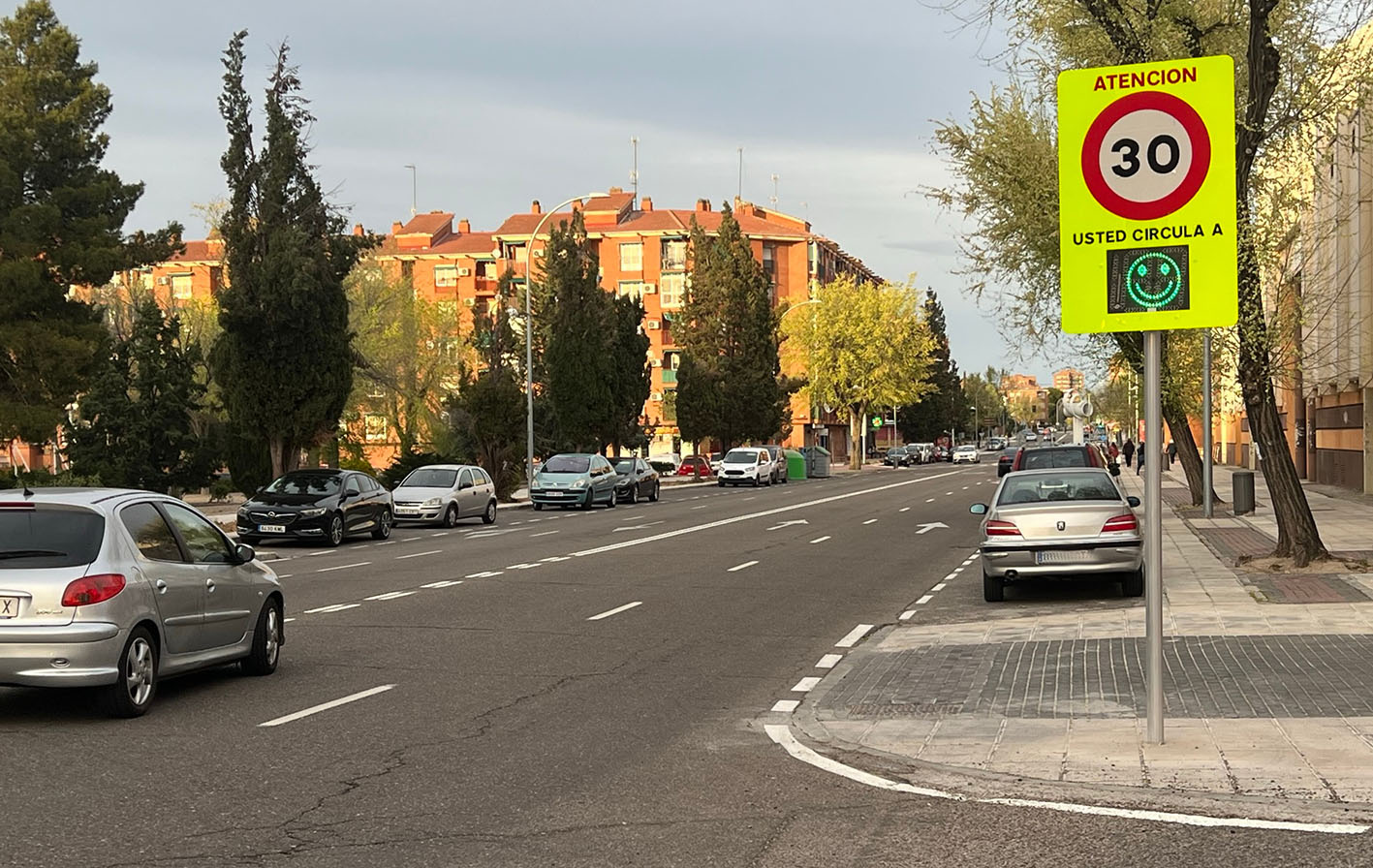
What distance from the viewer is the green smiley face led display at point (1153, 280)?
8.50 metres

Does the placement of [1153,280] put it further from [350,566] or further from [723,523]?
[723,523]

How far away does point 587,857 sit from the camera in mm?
6336

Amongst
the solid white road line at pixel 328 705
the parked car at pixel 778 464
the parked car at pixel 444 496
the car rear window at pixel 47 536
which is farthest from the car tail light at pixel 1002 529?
the parked car at pixel 778 464

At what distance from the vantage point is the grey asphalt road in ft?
21.2

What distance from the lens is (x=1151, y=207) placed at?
8570mm

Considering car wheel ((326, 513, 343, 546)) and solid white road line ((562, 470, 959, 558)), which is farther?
car wheel ((326, 513, 343, 546))

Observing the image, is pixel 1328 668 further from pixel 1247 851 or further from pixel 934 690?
pixel 1247 851

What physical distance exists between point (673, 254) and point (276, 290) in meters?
80.7

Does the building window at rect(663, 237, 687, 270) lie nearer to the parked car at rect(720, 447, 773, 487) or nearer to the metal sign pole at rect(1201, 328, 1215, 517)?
the parked car at rect(720, 447, 773, 487)

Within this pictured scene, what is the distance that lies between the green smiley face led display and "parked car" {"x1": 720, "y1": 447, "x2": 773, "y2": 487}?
56.7 m

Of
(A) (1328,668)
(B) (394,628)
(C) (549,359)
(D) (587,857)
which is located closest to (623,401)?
(C) (549,359)

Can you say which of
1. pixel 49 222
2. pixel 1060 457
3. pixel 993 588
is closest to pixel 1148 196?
pixel 993 588

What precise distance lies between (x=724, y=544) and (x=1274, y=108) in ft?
37.3

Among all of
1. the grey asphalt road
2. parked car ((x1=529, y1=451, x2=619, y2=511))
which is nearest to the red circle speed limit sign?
the grey asphalt road
